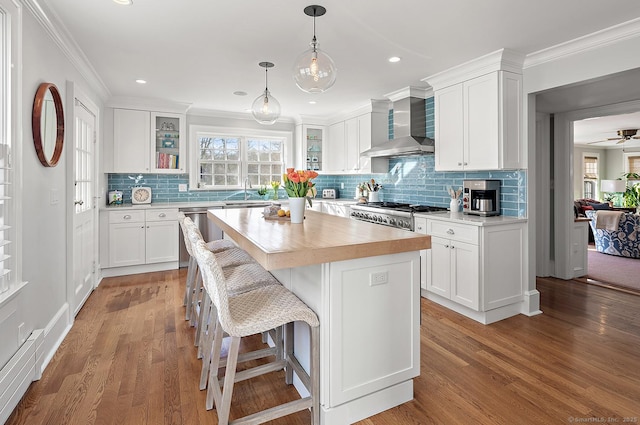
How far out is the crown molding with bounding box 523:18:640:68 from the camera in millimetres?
2619

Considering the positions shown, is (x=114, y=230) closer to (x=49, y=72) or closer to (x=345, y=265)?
(x=49, y=72)

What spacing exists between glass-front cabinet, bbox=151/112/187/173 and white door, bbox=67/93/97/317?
1.05 metres

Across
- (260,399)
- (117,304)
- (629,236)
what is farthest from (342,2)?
(629,236)

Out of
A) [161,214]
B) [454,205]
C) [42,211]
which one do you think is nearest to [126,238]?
[161,214]

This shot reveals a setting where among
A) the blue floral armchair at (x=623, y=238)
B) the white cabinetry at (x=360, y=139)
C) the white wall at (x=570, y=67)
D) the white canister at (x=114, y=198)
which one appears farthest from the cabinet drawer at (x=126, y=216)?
the blue floral armchair at (x=623, y=238)

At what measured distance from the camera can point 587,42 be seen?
2859mm

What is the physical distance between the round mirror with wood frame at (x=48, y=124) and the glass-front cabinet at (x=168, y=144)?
2396mm

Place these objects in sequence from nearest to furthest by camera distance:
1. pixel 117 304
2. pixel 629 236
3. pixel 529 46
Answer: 1. pixel 529 46
2. pixel 117 304
3. pixel 629 236

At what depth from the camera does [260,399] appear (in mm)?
2070

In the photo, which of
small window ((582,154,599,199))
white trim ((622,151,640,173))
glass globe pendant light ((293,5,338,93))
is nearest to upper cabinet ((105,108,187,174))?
glass globe pendant light ((293,5,338,93))

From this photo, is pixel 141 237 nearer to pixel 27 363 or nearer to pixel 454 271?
pixel 27 363

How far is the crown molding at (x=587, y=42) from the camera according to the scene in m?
2.62

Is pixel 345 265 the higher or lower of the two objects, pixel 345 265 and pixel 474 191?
the lower

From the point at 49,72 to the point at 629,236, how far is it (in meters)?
7.93
